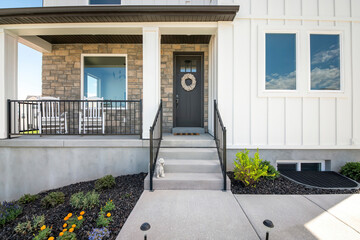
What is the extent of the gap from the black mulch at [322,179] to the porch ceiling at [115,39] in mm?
4026

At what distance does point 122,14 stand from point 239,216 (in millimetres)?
4185

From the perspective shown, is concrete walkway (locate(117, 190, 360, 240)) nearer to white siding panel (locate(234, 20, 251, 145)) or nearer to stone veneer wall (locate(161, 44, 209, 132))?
white siding panel (locate(234, 20, 251, 145))

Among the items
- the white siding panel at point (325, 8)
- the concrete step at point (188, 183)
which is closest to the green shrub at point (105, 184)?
the concrete step at point (188, 183)

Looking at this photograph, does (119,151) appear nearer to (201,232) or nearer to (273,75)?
(201,232)

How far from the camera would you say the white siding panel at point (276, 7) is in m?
4.00

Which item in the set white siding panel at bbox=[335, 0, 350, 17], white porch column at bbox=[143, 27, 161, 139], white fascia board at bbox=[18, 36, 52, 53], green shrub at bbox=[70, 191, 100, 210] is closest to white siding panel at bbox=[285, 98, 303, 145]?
white siding panel at bbox=[335, 0, 350, 17]

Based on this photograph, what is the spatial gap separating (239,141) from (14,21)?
18.6 ft

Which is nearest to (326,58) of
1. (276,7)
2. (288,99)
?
(288,99)

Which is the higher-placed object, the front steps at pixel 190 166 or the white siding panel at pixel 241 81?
the white siding panel at pixel 241 81

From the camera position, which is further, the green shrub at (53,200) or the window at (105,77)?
the window at (105,77)

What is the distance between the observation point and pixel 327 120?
13.2 feet

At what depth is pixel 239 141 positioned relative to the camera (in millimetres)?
4016

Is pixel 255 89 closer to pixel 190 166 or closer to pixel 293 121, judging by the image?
pixel 293 121

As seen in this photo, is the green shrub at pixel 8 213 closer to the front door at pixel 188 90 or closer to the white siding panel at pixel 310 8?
the front door at pixel 188 90
